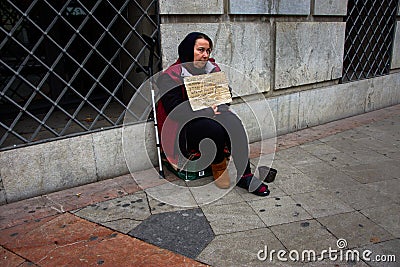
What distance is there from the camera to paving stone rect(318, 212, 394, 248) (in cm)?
253

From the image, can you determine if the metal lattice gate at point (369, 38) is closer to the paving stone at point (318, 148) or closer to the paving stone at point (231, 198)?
the paving stone at point (318, 148)

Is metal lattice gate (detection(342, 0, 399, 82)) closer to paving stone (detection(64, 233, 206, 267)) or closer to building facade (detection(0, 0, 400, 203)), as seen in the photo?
building facade (detection(0, 0, 400, 203))

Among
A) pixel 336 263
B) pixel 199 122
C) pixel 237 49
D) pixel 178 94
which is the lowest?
pixel 336 263

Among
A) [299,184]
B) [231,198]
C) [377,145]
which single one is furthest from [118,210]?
[377,145]

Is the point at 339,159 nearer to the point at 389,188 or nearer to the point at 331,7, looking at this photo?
the point at 389,188

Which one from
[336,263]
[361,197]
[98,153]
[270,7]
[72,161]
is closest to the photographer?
[336,263]

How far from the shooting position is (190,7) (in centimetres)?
379

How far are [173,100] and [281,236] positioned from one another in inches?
61.0

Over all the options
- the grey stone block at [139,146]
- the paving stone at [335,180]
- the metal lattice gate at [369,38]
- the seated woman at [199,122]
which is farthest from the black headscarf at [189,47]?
the metal lattice gate at [369,38]

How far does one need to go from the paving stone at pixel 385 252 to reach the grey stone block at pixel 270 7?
2940 mm

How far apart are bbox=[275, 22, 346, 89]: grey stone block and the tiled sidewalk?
1.56 m

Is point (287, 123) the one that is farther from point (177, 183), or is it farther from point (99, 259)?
point (99, 259)

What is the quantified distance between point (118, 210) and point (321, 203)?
1814 millimetres

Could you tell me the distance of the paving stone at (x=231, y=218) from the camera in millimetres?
2721
